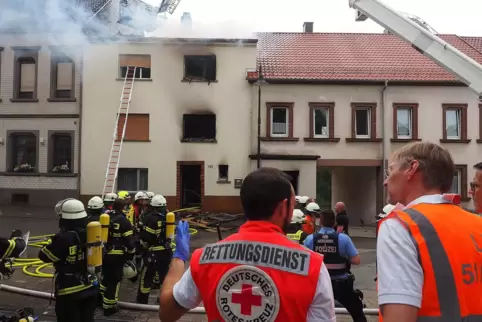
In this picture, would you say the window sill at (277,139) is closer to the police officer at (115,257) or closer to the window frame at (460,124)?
the window frame at (460,124)

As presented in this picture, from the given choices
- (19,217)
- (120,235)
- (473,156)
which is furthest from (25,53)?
(473,156)

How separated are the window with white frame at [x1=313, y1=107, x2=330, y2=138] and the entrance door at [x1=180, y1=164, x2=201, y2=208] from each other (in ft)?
18.8

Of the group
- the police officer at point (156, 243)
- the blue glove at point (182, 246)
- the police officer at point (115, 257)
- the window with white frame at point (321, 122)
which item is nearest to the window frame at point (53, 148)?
the window with white frame at point (321, 122)

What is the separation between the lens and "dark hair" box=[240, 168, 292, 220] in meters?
1.80

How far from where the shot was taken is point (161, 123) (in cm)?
1880

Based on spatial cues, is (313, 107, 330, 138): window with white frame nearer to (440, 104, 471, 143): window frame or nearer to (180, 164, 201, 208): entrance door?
(440, 104, 471, 143): window frame

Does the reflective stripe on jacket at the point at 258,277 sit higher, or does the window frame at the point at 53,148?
the window frame at the point at 53,148

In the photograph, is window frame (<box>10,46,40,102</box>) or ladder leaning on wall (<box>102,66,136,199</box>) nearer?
ladder leaning on wall (<box>102,66,136,199</box>)

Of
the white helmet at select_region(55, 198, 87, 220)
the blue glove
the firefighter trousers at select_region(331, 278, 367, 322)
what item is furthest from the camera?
the firefighter trousers at select_region(331, 278, 367, 322)

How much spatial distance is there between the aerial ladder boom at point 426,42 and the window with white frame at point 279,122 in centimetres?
922

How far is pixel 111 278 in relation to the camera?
603 centimetres

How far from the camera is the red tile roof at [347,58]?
19.4 meters

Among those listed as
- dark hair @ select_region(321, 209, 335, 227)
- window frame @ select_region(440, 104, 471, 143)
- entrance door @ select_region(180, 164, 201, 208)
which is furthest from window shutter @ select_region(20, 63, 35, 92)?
window frame @ select_region(440, 104, 471, 143)

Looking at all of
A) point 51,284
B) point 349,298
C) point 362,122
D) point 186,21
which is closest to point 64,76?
point 186,21
